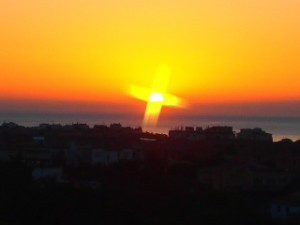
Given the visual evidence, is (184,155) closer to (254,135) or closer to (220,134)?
(220,134)

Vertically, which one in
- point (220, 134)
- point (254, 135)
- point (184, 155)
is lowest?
point (184, 155)

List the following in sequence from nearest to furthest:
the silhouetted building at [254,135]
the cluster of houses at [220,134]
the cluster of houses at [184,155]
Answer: the cluster of houses at [184,155]
the cluster of houses at [220,134]
the silhouetted building at [254,135]

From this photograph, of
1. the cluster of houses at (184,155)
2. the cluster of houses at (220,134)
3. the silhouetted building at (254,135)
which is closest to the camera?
the cluster of houses at (184,155)

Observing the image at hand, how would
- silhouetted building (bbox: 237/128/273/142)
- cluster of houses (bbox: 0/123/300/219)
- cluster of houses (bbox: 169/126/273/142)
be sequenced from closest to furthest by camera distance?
1. cluster of houses (bbox: 0/123/300/219)
2. cluster of houses (bbox: 169/126/273/142)
3. silhouetted building (bbox: 237/128/273/142)

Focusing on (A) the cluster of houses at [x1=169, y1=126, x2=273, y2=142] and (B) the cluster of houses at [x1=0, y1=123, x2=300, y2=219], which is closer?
(B) the cluster of houses at [x1=0, y1=123, x2=300, y2=219]

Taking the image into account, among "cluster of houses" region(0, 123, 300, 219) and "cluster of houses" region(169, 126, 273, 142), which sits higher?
"cluster of houses" region(169, 126, 273, 142)

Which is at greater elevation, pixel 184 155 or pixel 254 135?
pixel 254 135

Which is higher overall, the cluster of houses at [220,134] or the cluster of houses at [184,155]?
the cluster of houses at [220,134]

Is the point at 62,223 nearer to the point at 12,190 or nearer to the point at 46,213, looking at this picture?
the point at 46,213

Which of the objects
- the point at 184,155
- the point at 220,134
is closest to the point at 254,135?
the point at 220,134

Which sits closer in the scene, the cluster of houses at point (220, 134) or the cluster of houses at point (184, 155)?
the cluster of houses at point (184, 155)

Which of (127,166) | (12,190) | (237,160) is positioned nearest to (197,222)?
(12,190)

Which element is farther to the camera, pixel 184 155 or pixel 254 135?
pixel 254 135
